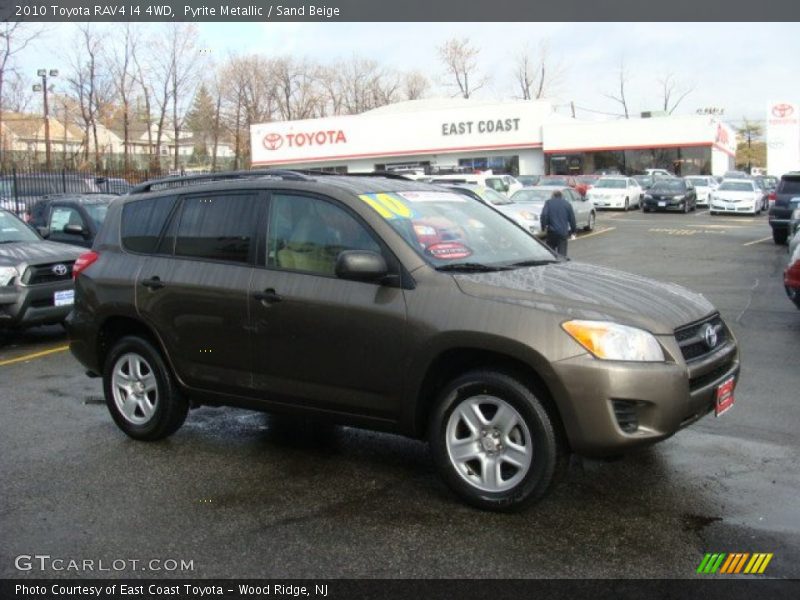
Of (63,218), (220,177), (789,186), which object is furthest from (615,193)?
(220,177)

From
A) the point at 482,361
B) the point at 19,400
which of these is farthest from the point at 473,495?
the point at 19,400

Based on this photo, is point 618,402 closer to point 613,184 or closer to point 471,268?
point 471,268

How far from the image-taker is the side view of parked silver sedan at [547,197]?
2291cm

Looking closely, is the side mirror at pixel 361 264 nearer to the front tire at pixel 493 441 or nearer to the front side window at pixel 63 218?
the front tire at pixel 493 441

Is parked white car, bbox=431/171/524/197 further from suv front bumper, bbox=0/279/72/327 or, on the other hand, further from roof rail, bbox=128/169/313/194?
roof rail, bbox=128/169/313/194

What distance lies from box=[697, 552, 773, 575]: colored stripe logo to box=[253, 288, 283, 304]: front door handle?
2.74 m

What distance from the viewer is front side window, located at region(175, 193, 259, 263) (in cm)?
527

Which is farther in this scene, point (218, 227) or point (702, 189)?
point (702, 189)

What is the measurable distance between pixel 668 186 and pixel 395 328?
32.2m

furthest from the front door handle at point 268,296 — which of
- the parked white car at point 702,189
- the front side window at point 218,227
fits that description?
the parked white car at point 702,189

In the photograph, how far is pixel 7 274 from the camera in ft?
30.8

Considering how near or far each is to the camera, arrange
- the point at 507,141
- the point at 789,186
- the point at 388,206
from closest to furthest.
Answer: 1. the point at 388,206
2. the point at 789,186
3. the point at 507,141

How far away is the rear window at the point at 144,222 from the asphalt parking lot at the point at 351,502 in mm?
1402
